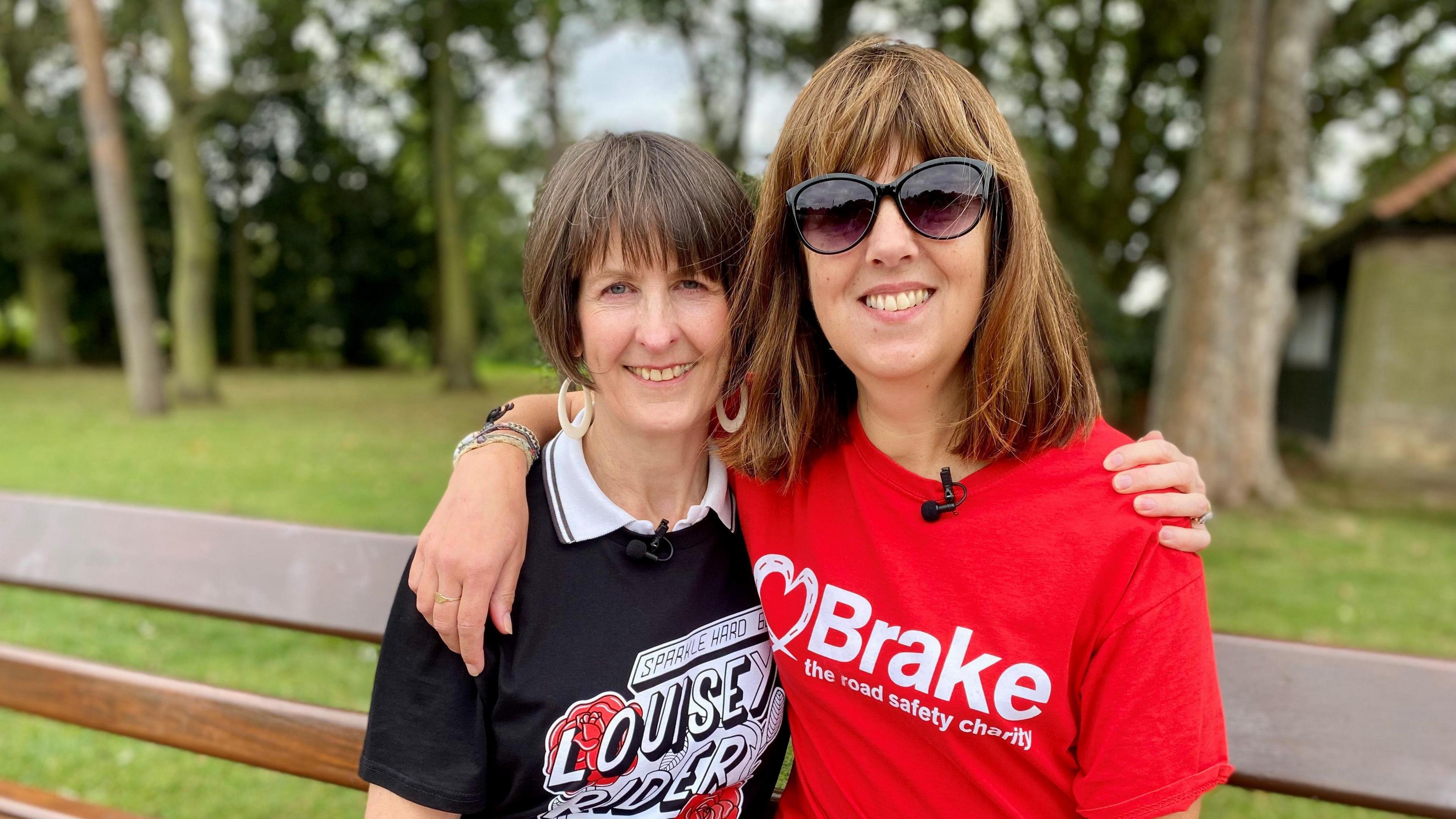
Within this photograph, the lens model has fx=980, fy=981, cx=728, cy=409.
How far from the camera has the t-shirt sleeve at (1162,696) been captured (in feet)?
4.43

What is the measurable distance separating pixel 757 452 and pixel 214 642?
427 cm

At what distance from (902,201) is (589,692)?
Answer: 37.3 inches

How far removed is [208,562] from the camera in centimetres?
247

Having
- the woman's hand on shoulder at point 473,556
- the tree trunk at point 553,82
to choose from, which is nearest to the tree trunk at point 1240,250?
the woman's hand on shoulder at point 473,556

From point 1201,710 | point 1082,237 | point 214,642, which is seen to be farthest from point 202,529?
point 1082,237

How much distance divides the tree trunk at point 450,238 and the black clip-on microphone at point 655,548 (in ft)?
68.0

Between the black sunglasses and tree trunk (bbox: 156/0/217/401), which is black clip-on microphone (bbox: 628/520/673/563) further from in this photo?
tree trunk (bbox: 156/0/217/401)

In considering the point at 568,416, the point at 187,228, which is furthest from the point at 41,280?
the point at 568,416

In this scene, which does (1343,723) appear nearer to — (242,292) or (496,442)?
(496,442)

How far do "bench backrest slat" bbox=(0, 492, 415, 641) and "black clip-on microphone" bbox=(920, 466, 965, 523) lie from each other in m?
1.25

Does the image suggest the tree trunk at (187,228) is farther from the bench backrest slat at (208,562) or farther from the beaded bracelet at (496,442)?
the beaded bracelet at (496,442)

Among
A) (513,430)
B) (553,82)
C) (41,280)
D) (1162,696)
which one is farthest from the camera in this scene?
(41,280)

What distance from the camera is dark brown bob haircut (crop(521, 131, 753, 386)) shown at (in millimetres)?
1651

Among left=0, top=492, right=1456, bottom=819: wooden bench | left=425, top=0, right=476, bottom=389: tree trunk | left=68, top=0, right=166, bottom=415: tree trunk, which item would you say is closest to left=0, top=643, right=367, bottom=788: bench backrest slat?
left=0, top=492, right=1456, bottom=819: wooden bench
